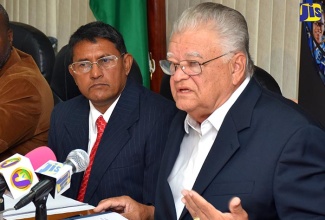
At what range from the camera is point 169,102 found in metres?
2.74

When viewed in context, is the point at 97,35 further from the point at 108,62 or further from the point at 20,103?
the point at 20,103

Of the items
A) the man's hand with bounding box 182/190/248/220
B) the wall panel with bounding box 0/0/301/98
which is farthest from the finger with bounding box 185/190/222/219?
the wall panel with bounding box 0/0/301/98

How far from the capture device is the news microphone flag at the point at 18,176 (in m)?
1.69

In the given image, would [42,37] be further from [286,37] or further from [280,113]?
[280,113]

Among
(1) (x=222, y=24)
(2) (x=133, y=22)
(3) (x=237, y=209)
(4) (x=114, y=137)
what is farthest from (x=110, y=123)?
(2) (x=133, y=22)

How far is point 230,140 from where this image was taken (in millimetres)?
1993

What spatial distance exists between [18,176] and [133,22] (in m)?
2.38

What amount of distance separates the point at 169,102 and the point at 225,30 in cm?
78

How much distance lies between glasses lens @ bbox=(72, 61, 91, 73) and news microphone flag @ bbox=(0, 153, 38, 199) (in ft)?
3.43

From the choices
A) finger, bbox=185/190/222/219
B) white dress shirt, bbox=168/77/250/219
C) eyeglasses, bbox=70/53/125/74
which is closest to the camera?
finger, bbox=185/190/222/219

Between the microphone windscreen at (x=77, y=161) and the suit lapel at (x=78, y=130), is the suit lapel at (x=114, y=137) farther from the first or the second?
the microphone windscreen at (x=77, y=161)

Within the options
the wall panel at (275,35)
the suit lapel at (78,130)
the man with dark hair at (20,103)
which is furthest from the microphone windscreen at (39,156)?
the wall panel at (275,35)

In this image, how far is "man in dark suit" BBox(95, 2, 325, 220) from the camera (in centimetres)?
182

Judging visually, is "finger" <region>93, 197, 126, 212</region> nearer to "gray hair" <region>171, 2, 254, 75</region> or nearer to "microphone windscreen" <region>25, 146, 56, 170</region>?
"microphone windscreen" <region>25, 146, 56, 170</region>
